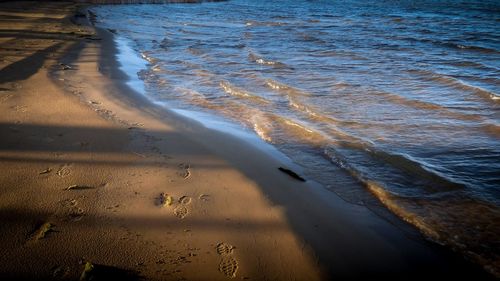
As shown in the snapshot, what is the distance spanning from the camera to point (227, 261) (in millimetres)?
2781

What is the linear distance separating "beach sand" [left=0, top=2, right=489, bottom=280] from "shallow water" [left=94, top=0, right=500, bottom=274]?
21.1 inches

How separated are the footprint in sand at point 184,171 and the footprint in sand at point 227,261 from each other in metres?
1.30

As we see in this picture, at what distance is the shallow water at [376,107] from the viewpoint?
3.92 m

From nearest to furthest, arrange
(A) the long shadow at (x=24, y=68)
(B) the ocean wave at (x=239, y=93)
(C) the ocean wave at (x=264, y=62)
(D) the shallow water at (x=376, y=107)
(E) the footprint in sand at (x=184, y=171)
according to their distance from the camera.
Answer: (D) the shallow water at (x=376, y=107), (E) the footprint in sand at (x=184, y=171), (A) the long shadow at (x=24, y=68), (B) the ocean wave at (x=239, y=93), (C) the ocean wave at (x=264, y=62)

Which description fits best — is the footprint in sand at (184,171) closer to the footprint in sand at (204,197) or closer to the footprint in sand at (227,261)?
the footprint in sand at (204,197)

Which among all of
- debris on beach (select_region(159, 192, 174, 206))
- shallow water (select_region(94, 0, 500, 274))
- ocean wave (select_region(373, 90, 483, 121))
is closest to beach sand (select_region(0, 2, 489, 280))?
debris on beach (select_region(159, 192, 174, 206))

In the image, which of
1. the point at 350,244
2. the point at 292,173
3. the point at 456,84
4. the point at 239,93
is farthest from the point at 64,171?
the point at 456,84

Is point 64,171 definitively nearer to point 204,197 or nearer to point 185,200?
point 185,200

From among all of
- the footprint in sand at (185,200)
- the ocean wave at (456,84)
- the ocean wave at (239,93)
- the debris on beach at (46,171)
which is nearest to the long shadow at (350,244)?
the footprint in sand at (185,200)

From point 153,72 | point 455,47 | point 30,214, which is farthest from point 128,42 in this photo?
point 455,47

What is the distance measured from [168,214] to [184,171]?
2.99ft

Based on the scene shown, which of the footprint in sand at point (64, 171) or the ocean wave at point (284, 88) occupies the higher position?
the ocean wave at point (284, 88)

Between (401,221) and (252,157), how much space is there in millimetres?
2127

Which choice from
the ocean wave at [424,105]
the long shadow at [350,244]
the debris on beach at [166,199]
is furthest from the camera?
the ocean wave at [424,105]
